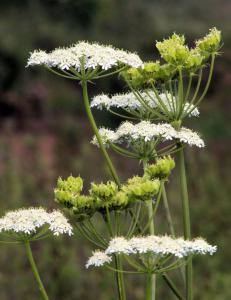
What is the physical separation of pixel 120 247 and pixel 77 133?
50.8ft

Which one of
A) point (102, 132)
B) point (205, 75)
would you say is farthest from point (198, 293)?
point (205, 75)

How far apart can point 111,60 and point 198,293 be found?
4901 millimetres

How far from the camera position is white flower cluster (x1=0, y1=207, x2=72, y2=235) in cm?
374

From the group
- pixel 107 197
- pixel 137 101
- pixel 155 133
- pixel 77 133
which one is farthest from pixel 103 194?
pixel 77 133

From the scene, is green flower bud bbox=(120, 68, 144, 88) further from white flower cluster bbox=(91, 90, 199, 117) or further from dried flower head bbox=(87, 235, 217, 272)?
dried flower head bbox=(87, 235, 217, 272)

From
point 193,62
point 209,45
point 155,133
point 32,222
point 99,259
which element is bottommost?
point 99,259

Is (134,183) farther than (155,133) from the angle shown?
No

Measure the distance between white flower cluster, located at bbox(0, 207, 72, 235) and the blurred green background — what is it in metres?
3.62

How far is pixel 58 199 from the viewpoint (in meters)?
3.77

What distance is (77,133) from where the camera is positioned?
18.8 meters

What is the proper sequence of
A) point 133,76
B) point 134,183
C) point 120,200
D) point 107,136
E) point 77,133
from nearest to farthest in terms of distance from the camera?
point 120,200
point 134,183
point 133,76
point 107,136
point 77,133

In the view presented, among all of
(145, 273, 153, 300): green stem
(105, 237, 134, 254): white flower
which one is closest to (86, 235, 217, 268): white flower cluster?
(105, 237, 134, 254): white flower

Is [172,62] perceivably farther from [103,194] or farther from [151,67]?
[103,194]

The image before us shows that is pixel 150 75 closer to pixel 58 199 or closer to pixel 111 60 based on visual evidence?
pixel 111 60
